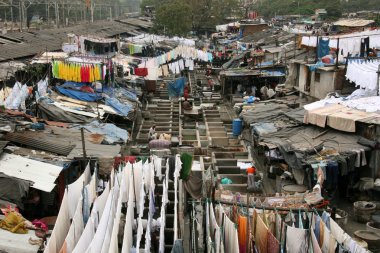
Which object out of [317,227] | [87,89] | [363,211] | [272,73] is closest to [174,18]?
[272,73]

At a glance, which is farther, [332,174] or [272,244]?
[332,174]

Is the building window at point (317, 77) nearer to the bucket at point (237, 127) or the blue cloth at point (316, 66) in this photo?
the blue cloth at point (316, 66)

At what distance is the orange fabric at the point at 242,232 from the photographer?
370 inches

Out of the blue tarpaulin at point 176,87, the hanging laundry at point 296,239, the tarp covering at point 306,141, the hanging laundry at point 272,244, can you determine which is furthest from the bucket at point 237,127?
the hanging laundry at point 296,239

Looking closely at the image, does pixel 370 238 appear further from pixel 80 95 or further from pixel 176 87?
pixel 176 87

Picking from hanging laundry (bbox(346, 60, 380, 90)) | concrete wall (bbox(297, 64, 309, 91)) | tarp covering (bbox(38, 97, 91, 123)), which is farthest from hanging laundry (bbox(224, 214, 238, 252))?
concrete wall (bbox(297, 64, 309, 91))

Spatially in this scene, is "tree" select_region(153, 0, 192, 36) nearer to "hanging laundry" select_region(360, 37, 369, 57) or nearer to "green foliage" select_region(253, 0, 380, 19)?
"green foliage" select_region(253, 0, 380, 19)

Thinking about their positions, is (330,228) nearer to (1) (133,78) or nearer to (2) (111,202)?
(2) (111,202)

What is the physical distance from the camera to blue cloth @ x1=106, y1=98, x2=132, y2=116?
20270mm

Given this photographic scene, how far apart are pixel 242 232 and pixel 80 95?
12.7 m

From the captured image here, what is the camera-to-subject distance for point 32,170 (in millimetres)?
12016

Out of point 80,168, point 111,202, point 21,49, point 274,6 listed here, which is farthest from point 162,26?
point 111,202

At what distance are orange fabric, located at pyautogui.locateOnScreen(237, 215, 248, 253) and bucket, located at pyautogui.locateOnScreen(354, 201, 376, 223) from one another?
5.41m

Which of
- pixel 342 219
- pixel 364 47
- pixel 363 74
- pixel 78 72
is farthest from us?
pixel 364 47
